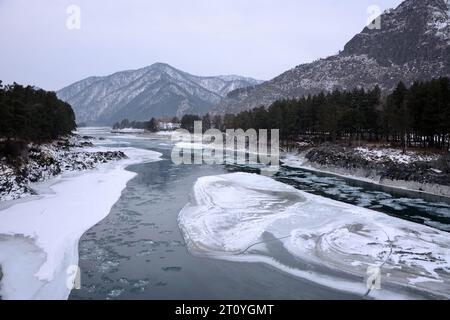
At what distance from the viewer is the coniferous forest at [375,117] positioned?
178 ft

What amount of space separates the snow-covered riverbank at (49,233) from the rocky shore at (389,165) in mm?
33207

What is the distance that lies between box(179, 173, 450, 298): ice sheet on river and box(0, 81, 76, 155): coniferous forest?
93.1ft

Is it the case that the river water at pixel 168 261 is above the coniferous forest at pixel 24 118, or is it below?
below

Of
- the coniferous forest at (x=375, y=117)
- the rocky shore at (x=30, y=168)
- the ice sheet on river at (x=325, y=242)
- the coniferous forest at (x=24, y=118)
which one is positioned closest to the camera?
Result: the ice sheet on river at (x=325, y=242)

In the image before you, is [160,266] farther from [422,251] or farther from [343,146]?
[343,146]

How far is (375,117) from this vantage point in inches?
2805

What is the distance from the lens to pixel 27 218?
2670cm
